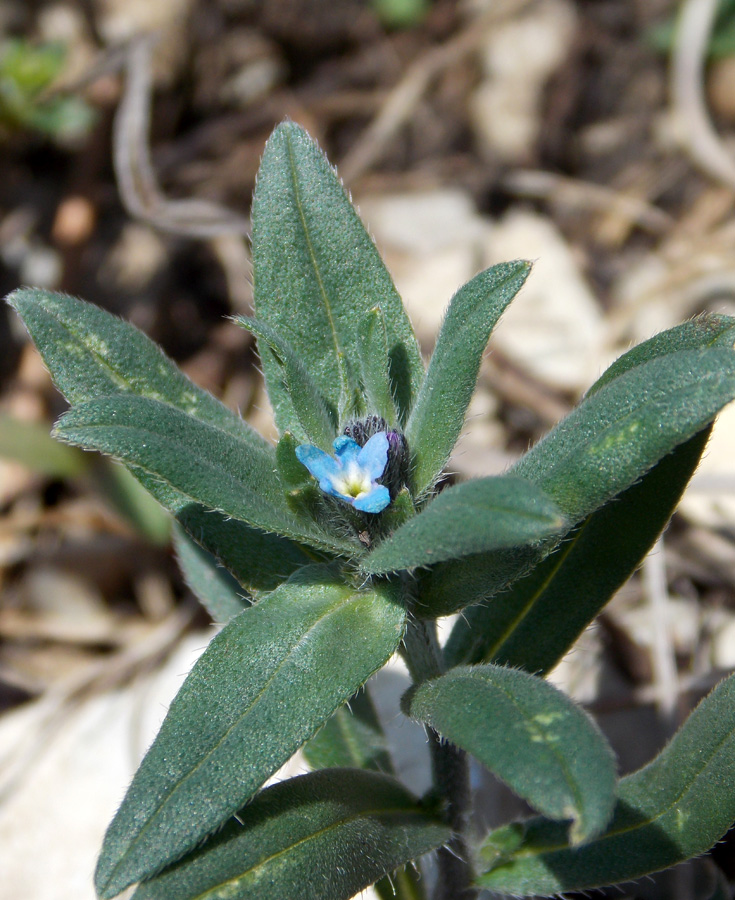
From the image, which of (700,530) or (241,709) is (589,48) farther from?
(241,709)

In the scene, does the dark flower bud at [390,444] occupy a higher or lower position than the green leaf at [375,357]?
lower

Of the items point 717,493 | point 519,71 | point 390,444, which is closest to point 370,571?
point 390,444

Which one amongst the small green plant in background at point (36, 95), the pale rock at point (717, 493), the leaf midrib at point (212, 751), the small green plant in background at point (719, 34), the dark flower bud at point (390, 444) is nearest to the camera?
the leaf midrib at point (212, 751)

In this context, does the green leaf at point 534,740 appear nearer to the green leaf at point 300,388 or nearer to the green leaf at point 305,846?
the green leaf at point 305,846

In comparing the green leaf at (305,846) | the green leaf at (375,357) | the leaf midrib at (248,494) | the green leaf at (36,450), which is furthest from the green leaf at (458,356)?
the green leaf at (36,450)

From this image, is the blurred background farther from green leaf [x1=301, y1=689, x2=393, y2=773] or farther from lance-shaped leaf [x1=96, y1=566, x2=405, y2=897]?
lance-shaped leaf [x1=96, y1=566, x2=405, y2=897]

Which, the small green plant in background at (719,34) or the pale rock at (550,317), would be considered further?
the small green plant in background at (719,34)

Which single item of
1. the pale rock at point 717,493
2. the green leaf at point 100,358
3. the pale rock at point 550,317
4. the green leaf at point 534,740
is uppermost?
the green leaf at point 100,358

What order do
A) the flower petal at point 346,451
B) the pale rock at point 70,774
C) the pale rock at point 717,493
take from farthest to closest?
1. the pale rock at point 717,493
2. the pale rock at point 70,774
3. the flower petal at point 346,451
